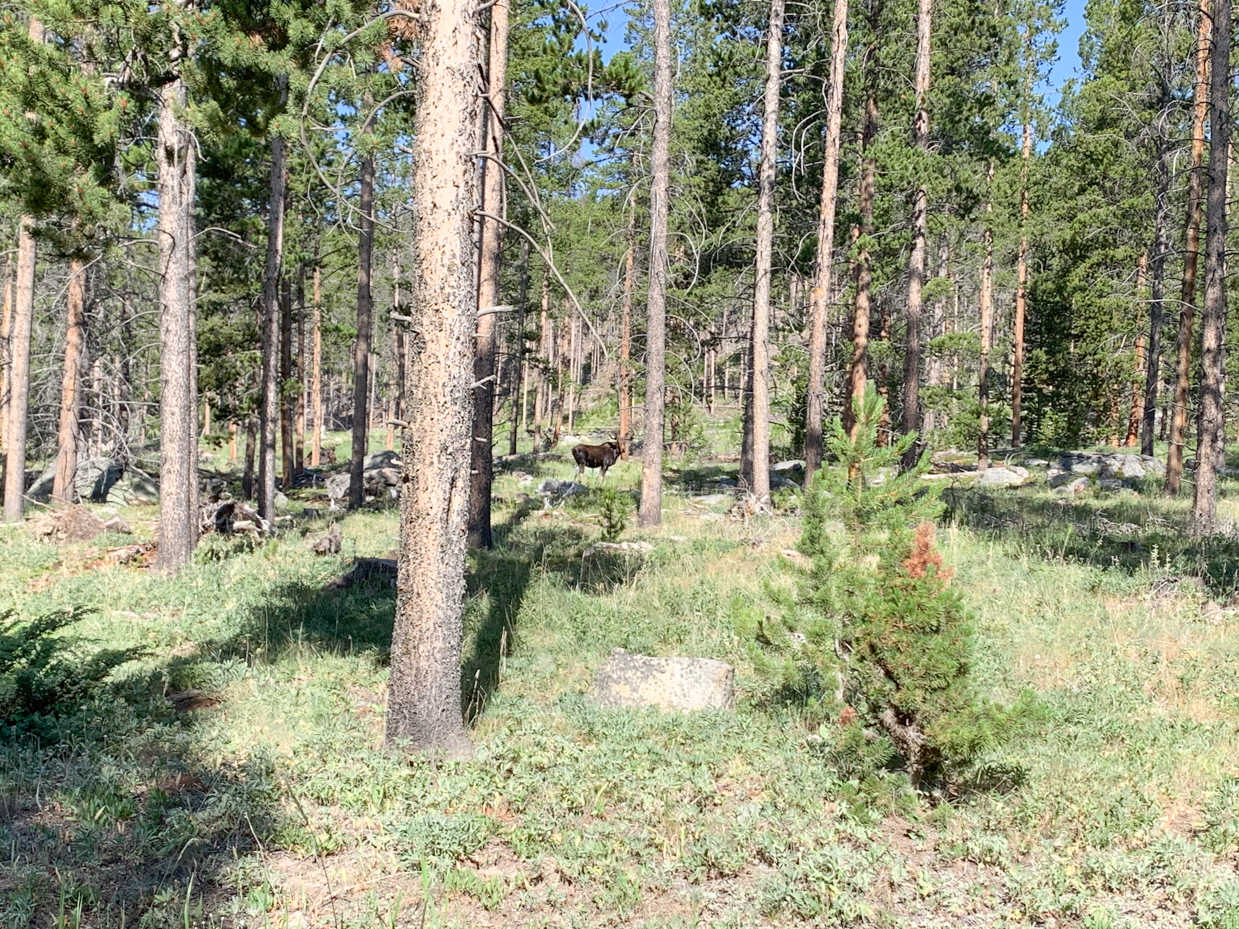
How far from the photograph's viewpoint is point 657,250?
14.0 m

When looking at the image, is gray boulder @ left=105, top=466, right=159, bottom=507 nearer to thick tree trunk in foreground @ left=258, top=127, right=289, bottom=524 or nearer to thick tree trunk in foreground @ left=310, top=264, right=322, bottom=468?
thick tree trunk in foreground @ left=258, top=127, right=289, bottom=524

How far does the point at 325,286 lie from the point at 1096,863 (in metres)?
40.6

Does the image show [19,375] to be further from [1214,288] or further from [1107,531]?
[1214,288]

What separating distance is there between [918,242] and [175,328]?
52.2 feet

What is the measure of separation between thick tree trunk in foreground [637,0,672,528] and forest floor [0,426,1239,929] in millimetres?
5699

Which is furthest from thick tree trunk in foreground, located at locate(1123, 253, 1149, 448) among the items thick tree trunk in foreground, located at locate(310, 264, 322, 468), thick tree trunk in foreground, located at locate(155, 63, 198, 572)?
thick tree trunk in foreground, located at locate(310, 264, 322, 468)

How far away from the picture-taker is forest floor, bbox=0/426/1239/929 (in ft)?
12.9

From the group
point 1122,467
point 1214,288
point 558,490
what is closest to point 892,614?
point 1214,288

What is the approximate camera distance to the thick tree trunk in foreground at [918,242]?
699 inches

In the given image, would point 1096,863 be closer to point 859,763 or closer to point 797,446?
point 859,763

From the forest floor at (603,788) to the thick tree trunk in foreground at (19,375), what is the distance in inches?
384

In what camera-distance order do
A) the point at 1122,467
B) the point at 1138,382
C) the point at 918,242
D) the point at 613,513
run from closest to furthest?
the point at 613,513
the point at 918,242
the point at 1122,467
the point at 1138,382

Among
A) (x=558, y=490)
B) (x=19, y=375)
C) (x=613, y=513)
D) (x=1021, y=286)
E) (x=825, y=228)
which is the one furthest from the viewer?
(x=1021, y=286)

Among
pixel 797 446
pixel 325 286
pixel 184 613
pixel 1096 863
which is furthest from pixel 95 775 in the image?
pixel 325 286
